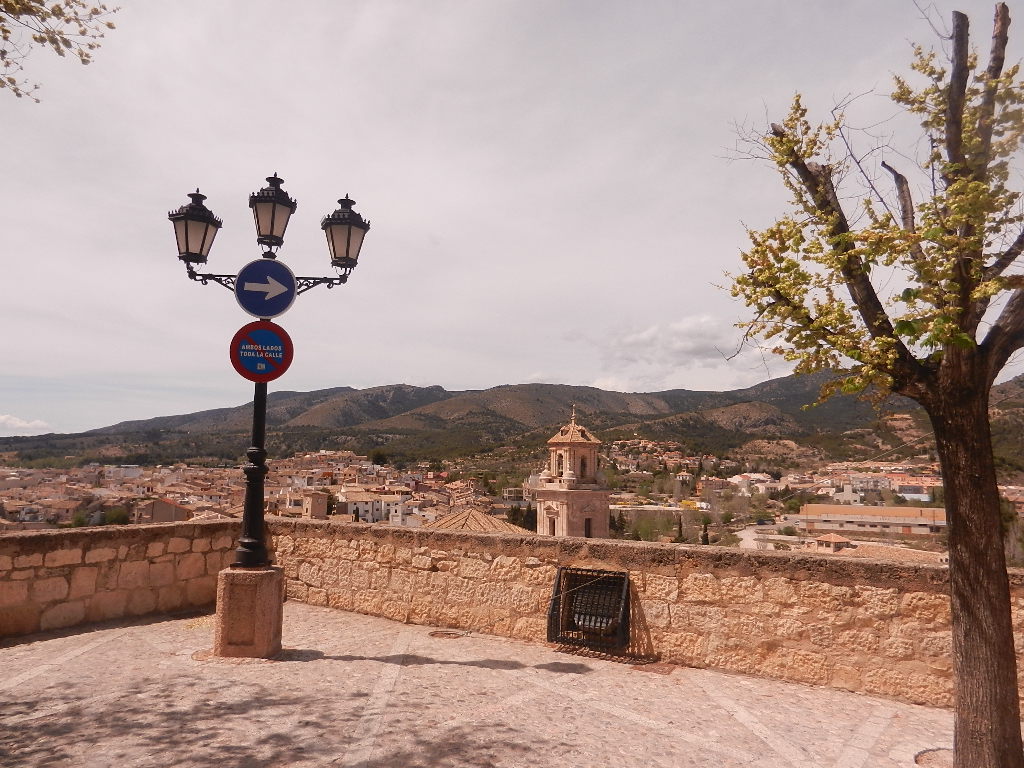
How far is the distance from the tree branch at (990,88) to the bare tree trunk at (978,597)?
1.22 metres

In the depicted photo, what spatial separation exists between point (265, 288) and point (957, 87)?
A: 5.00m

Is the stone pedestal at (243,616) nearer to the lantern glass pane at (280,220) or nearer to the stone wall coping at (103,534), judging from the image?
the stone wall coping at (103,534)

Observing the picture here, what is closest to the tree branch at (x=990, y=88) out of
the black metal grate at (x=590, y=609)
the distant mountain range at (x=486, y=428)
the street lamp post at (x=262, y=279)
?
the black metal grate at (x=590, y=609)

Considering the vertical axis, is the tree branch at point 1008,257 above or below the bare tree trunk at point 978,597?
above

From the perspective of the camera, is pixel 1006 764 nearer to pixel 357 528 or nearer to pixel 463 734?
pixel 463 734

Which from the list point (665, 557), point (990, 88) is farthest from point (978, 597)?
point (990, 88)

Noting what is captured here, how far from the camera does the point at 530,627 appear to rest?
5527 mm

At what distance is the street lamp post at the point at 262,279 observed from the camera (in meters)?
4.93

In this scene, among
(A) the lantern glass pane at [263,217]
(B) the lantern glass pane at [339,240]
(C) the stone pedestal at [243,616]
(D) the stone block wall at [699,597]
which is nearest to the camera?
(D) the stone block wall at [699,597]

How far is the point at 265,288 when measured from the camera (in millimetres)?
5207

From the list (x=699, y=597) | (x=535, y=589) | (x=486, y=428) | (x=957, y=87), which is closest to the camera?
(x=957, y=87)

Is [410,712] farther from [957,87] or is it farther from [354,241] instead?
[957,87]

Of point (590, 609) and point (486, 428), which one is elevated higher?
point (486, 428)

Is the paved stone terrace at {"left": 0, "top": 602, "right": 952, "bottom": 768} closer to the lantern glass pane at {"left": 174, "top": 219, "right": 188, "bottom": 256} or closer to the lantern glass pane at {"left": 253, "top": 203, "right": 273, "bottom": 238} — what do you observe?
the lantern glass pane at {"left": 174, "top": 219, "right": 188, "bottom": 256}
